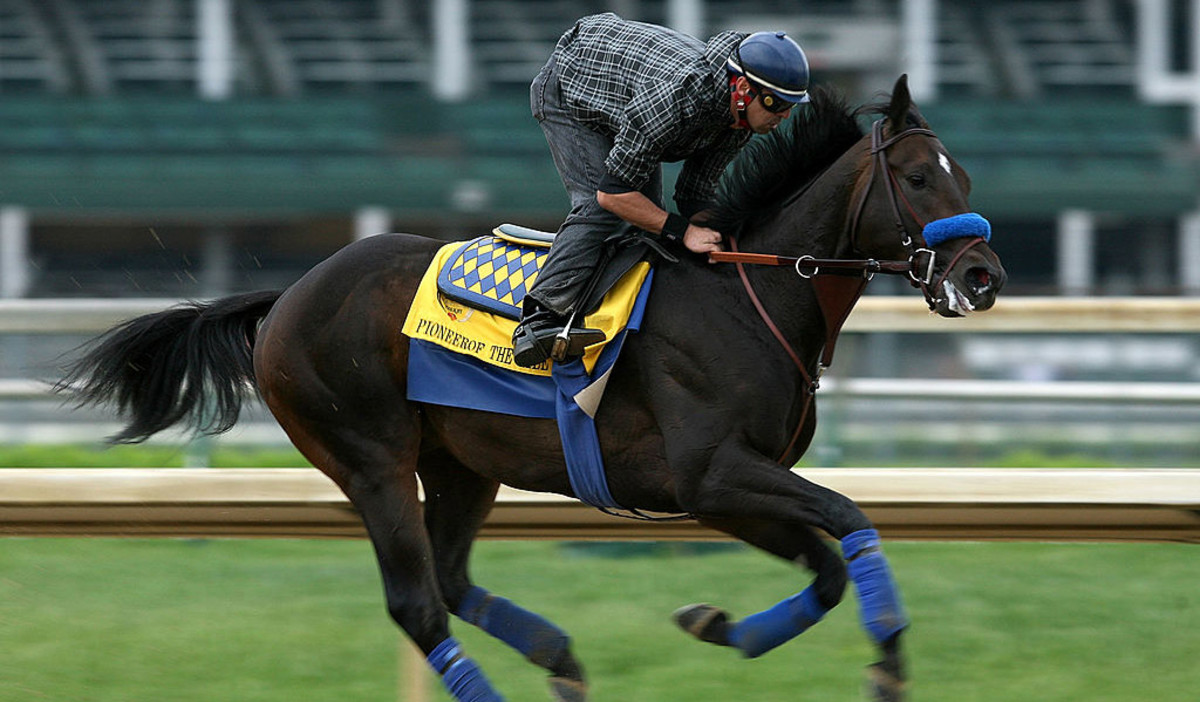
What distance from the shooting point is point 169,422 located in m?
4.53

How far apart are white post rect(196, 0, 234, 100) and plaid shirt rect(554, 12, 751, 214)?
1804cm

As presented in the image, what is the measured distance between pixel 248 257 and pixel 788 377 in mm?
17137

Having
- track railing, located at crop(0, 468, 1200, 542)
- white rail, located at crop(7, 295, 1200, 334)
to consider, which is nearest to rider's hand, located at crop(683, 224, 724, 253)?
track railing, located at crop(0, 468, 1200, 542)

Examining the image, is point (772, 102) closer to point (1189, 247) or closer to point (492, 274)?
point (492, 274)

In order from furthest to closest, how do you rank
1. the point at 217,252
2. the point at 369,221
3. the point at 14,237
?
the point at 217,252, the point at 369,221, the point at 14,237

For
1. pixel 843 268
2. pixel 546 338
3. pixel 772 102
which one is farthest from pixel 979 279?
pixel 546 338

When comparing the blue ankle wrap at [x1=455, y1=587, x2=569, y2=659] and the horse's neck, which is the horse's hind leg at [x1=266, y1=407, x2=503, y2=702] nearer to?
the blue ankle wrap at [x1=455, y1=587, x2=569, y2=659]

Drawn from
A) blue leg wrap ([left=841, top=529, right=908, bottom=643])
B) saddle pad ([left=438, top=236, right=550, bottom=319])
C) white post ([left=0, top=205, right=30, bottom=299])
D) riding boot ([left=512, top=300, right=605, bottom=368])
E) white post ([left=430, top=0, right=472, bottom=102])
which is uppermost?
saddle pad ([left=438, top=236, right=550, bottom=319])

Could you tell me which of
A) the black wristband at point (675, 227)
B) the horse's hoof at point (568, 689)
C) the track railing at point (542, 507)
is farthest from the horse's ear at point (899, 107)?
the horse's hoof at point (568, 689)

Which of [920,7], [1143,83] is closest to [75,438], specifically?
[920,7]

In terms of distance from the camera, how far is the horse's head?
3.49 m

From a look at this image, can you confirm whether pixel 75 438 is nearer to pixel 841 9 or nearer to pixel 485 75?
pixel 485 75

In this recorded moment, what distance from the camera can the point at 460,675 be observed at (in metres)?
3.96

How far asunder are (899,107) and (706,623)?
1385 millimetres
